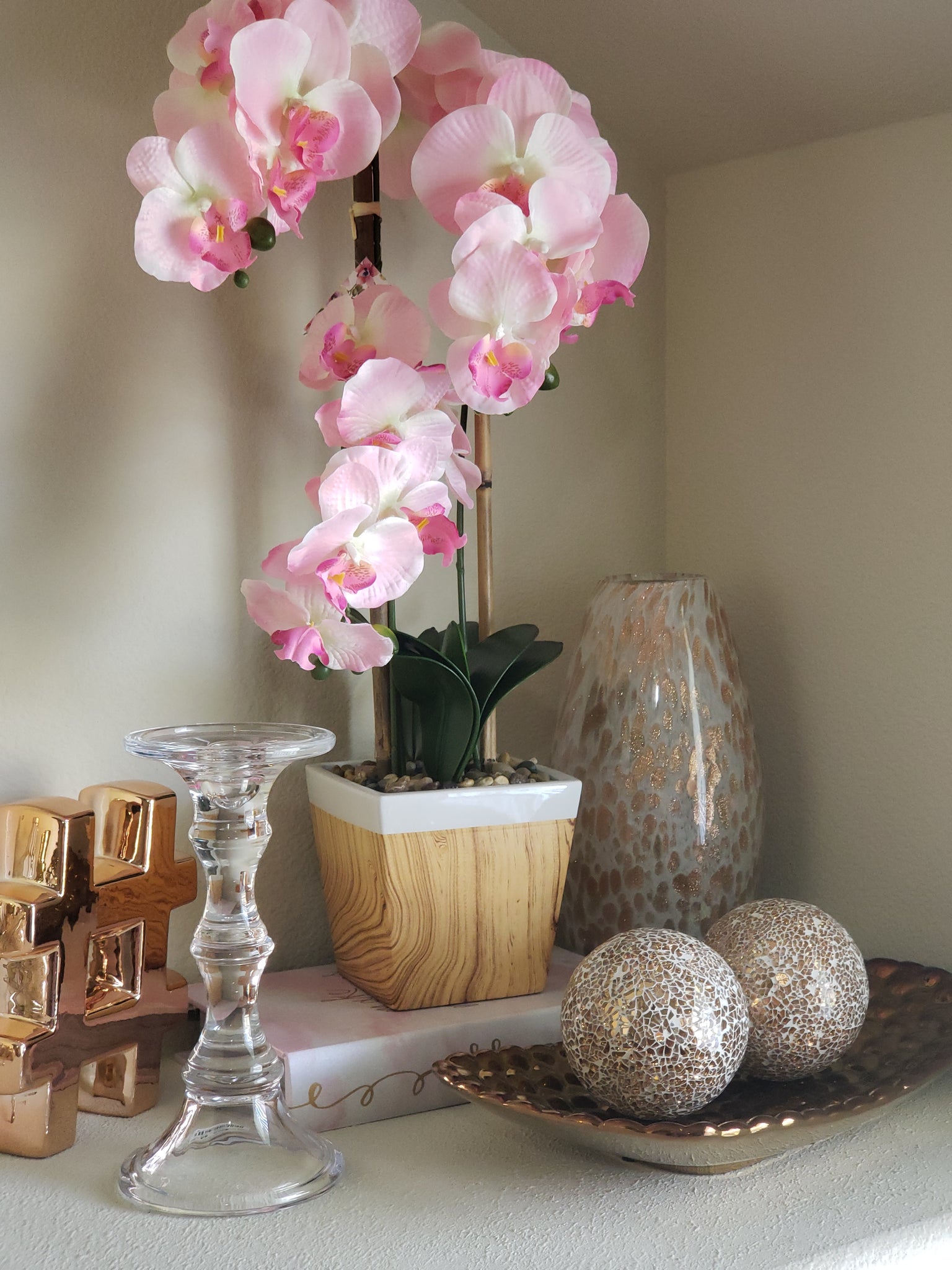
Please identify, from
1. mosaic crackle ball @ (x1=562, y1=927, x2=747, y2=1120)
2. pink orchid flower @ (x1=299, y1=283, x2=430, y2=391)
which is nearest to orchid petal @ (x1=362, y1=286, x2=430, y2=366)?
pink orchid flower @ (x1=299, y1=283, x2=430, y2=391)

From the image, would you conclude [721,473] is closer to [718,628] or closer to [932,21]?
[718,628]

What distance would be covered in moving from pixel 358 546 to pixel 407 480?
0.15 feet

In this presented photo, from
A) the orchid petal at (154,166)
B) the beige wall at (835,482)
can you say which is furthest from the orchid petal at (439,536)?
the beige wall at (835,482)

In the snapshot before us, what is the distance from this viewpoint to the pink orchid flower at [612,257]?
664mm

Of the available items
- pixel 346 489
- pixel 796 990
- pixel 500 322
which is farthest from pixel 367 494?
pixel 796 990

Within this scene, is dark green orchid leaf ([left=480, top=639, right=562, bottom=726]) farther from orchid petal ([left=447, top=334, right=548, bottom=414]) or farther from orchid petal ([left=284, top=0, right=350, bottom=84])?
orchid petal ([left=284, top=0, right=350, bottom=84])

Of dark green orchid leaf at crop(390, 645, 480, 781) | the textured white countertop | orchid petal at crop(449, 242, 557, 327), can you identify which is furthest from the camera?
dark green orchid leaf at crop(390, 645, 480, 781)

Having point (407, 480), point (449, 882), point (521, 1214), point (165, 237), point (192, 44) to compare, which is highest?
point (192, 44)

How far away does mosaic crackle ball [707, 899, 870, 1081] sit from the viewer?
0.60 metres

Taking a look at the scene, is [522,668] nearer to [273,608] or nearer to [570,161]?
[273,608]

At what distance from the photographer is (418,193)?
2.10 ft

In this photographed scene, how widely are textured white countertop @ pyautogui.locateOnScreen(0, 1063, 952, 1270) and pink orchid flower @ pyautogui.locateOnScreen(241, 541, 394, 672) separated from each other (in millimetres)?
248

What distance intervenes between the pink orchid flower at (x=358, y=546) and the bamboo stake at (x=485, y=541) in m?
0.14

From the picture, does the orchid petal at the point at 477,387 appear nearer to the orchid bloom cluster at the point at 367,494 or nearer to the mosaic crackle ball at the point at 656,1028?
the orchid bloom cluster at the point at 367,494
